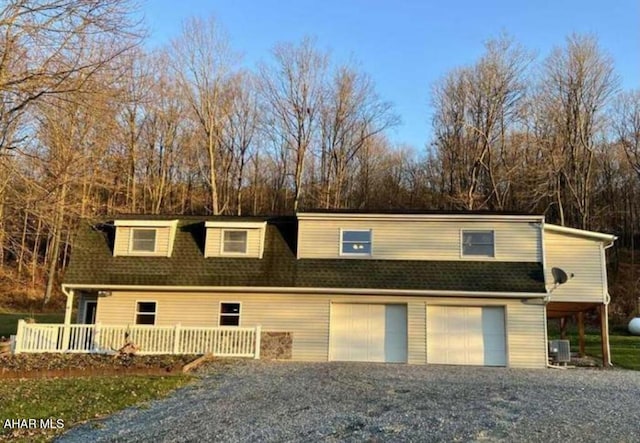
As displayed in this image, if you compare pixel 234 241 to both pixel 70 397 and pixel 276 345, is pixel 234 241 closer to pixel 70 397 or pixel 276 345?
pixel 276 345

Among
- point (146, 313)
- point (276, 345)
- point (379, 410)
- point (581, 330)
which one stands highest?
point (146, 313)

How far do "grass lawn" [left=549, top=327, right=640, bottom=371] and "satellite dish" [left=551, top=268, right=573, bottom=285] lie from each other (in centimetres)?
317

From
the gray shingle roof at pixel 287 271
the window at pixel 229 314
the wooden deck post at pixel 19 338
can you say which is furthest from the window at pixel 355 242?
the wooden deck post at pixel 19 338

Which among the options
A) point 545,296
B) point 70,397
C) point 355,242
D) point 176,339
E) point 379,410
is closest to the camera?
point 379,410

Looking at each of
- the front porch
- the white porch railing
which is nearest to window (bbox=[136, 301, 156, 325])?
the white porch railing

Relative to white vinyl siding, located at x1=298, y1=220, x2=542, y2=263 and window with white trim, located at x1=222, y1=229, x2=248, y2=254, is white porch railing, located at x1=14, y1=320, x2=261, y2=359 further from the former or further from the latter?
white vinyl siding, located at x1=298, y1=220, x2=542, y2=263

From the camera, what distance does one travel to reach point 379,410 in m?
7.85

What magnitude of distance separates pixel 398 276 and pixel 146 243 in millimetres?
8070

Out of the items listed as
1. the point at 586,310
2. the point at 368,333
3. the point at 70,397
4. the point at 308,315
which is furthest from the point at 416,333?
the point at 70,397

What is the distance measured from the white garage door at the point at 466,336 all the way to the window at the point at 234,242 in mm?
6084

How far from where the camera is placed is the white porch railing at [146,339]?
1486cm

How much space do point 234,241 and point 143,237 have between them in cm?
296

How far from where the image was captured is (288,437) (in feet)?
21.1

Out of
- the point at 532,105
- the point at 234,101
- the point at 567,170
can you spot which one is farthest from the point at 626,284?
the point at 234,101
